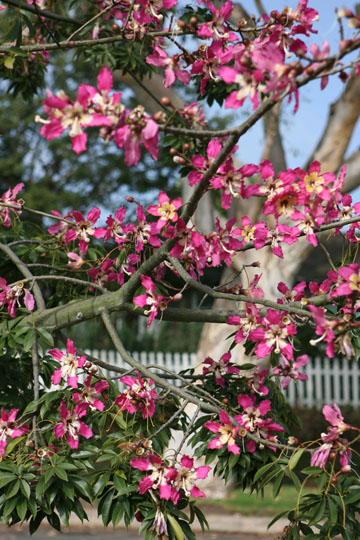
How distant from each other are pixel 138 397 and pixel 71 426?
28 centimetres

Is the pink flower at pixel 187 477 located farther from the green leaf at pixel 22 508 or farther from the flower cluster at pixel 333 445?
the green leaf at pixel 22 508

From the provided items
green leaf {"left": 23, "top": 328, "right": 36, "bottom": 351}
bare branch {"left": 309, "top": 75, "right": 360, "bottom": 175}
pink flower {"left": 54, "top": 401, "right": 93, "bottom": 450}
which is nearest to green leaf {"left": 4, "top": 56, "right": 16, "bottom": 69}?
green leaf {"left": 23, "top": 328, "right": 36, "bottom": 351}

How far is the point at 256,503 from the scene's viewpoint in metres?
6.30

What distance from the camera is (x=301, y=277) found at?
14344mm

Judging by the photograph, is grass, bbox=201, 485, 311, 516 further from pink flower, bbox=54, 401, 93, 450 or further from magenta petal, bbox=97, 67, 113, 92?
magenta petal, bbox=97, 67, 113, 92

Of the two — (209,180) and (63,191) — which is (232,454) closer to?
(209,180)

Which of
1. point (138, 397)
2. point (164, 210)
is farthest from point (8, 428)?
point (164, 210)

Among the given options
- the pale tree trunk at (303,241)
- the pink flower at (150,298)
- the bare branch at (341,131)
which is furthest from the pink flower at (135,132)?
the bare branch at (341,131)

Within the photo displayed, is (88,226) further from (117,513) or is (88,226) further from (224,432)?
(117,513)

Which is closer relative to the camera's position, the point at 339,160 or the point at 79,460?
the point at 79,460

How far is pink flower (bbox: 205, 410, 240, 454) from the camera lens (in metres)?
2.21

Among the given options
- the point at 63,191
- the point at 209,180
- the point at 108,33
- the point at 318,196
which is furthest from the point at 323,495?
the point at 63,191

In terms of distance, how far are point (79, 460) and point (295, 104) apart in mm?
1455

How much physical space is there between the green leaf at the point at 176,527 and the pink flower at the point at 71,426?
443 mm
